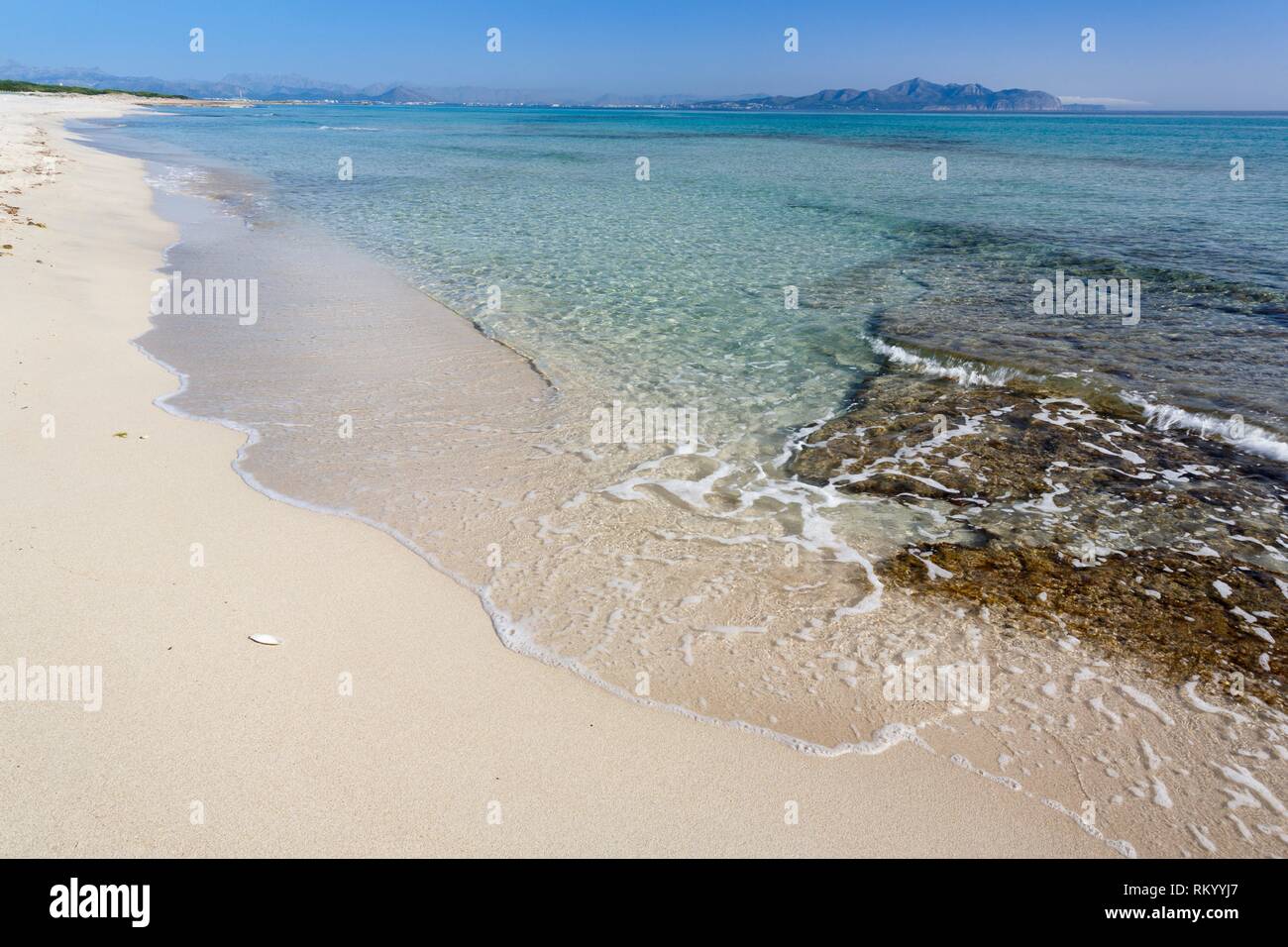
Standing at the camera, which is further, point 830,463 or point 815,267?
point 815,267

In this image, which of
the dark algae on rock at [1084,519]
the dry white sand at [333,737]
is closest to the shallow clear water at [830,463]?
the dark algae on rock at [1084,519]

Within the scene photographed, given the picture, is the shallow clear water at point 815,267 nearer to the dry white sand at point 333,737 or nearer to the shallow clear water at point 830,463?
the shallow clear water at point 830,463

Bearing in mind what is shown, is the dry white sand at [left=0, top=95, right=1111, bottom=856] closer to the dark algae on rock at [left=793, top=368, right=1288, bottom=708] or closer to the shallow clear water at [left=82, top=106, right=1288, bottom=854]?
Result: the shallow clear water at [left=82, top=106, right=1288, bottom=854]

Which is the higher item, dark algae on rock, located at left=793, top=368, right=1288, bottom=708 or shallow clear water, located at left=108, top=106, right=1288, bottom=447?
shallow clear water, located at left=108, top=106, right=1288, bottom=447

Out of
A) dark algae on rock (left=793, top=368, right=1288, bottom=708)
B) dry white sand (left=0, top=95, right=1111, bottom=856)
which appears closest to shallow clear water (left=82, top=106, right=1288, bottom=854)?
dark algae on rock (left=793, top=368, right=1288, bottom=708)

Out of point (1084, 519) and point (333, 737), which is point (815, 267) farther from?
point (333, 737)

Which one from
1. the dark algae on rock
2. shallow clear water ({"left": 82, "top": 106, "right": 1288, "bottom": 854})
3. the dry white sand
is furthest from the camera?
the dark algae on rock

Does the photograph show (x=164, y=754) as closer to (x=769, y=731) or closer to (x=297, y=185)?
(x=769, y=731)

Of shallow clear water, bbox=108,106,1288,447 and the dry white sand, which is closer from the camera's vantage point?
the dry white sand

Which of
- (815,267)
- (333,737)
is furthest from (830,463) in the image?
(815,267)
